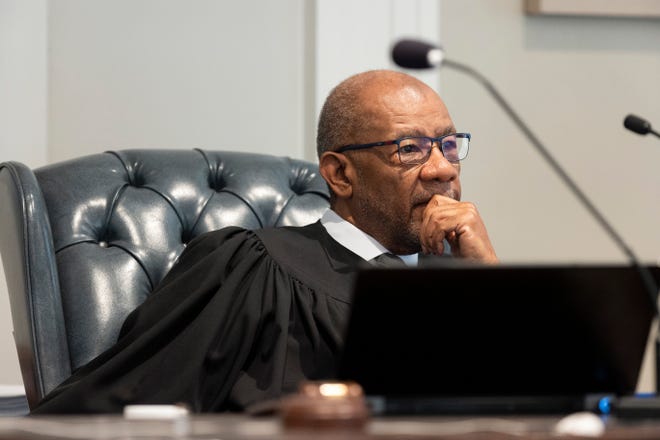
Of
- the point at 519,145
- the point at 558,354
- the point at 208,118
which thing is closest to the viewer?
the point at 558,354

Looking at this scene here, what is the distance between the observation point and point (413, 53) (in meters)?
1.54

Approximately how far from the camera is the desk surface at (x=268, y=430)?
42.3 inches

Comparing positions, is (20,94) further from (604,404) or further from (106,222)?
(604,404)

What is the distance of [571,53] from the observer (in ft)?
11.4

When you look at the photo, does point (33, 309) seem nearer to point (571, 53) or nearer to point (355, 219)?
point (355, 219)

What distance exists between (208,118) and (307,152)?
0.28m

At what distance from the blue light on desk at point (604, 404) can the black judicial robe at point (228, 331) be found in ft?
2.59

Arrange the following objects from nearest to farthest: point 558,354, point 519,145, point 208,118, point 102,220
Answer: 1. point 558,354
2. point 102,220
3. point 208,118
4. point 519,145

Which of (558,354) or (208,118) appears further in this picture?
(208,118)

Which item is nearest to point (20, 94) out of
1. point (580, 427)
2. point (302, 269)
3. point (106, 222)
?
point (106, 222)

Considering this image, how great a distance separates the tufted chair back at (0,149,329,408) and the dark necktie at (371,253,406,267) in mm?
275

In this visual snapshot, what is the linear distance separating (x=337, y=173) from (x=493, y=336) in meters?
1.25

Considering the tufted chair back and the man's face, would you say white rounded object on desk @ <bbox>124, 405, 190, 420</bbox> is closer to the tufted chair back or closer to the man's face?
the tufted chair back

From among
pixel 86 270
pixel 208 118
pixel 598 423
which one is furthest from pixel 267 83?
pixel 598 423
